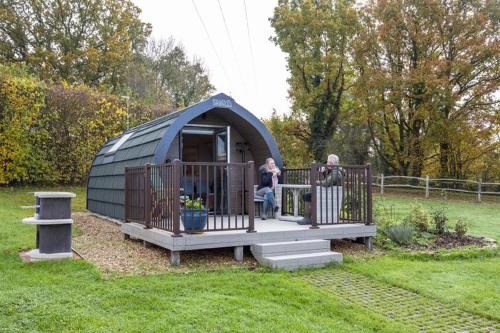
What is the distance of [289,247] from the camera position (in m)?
6.25

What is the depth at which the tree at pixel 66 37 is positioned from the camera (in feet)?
70.3

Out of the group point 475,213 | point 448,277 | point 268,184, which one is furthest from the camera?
point 475,213

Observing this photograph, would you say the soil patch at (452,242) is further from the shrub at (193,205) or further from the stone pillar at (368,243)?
the shrub at (193,205)

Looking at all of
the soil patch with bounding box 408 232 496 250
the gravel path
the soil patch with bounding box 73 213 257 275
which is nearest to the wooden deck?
the soil patch with bounding box 73 213 257 275

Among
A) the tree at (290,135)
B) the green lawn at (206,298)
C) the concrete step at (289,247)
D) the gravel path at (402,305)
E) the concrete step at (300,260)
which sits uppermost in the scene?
the tree at (290,135)

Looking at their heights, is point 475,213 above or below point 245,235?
below

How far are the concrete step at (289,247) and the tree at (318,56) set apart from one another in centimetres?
1574

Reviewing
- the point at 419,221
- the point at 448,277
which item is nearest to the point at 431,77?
the point at 419,221

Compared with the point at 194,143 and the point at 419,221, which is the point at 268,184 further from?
the point at 419,221

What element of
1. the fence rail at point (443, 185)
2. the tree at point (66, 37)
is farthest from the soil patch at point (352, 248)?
the tree at point (66, 37)

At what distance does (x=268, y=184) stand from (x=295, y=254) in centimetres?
269

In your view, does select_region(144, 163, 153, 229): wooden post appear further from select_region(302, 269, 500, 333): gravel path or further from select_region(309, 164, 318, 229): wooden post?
select_region(302, 269, 500, 333): gravel path

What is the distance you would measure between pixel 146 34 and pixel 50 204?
22.2 metres

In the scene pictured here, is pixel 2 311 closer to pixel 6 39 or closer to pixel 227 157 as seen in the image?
pixel 227 157
